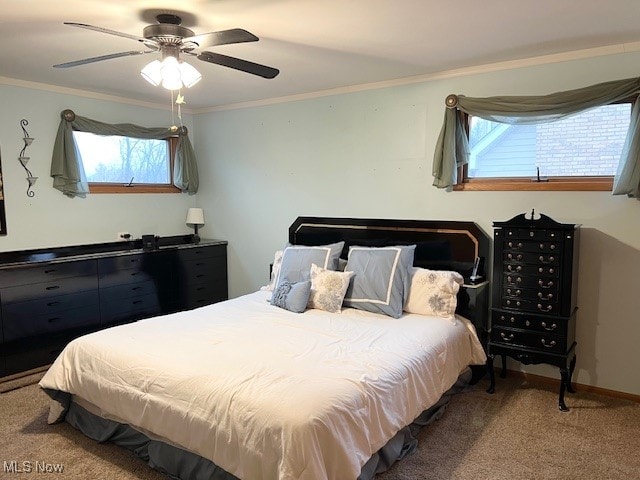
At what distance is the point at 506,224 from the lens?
3.28 m

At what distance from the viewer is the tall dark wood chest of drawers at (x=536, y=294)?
3111 mm

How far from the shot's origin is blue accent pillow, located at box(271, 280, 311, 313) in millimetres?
3475

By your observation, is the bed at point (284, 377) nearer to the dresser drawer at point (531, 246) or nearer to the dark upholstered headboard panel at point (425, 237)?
the dark upholstered headboard panel at point (425, 237)

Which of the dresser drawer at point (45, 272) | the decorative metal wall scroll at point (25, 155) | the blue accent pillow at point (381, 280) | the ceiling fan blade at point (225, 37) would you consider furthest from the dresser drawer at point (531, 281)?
the decorative metal wall scroll at point (25, 155)

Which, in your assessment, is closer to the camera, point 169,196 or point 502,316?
point 502,316

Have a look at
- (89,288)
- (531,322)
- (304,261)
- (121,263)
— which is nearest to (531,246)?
(531,322)

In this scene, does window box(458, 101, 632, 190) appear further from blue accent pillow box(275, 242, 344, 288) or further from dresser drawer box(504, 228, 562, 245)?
blue accent pillow box(275, 242, 344, 288)

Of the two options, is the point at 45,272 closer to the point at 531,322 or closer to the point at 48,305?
the point at 48,305

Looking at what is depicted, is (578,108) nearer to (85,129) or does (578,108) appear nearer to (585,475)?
(585,475)

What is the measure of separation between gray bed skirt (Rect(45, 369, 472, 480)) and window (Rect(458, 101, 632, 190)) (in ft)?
5.60

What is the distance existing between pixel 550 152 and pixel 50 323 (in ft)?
13.9

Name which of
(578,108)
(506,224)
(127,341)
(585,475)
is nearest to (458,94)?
(578,108)

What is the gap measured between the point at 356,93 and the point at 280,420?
3191 mm

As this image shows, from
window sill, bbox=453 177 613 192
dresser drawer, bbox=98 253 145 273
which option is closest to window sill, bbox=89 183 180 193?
dresser drawer, bbox=98 253 145 273
